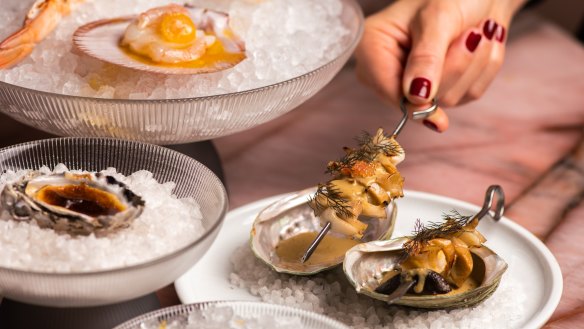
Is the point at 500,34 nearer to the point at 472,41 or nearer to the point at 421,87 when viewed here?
the point at 472,41

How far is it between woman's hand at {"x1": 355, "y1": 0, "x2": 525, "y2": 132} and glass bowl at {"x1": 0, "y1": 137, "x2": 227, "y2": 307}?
1.66ft

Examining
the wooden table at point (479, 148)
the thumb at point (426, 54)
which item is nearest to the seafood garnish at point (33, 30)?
the wooden table at point (479, 148)

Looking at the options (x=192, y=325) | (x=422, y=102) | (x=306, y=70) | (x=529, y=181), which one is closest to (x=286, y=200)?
(x=306, y=70)

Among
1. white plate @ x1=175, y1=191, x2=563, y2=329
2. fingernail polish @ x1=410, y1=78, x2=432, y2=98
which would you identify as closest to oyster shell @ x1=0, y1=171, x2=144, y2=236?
white plate @ x1=175, y1=191, x2=563, y2=329

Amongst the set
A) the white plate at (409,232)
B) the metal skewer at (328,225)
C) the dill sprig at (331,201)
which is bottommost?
the white plate at (409,232)

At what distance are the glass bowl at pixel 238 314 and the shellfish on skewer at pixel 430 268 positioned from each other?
153 millimetres

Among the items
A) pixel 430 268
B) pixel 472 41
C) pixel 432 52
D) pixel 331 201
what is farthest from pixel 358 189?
pixel 472 41

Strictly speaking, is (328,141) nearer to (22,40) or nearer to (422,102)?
(422,102)

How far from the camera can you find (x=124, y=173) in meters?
1.01

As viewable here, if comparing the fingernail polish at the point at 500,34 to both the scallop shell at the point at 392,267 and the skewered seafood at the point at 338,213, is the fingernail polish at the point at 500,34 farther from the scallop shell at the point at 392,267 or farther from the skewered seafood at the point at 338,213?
the scallop shell at the point at 392,267

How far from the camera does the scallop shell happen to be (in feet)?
3.21

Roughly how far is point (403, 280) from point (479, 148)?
701 millimetres

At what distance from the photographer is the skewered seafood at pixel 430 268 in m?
0.98

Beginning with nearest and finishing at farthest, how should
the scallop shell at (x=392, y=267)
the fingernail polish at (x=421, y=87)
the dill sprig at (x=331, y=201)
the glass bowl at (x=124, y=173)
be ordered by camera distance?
the glass bowl at (x=124, y=173), the scallop shell at (x=392, y=267), the dill sprig at (x=331, y=201), the fingernail polish at (x=421, y=87)
